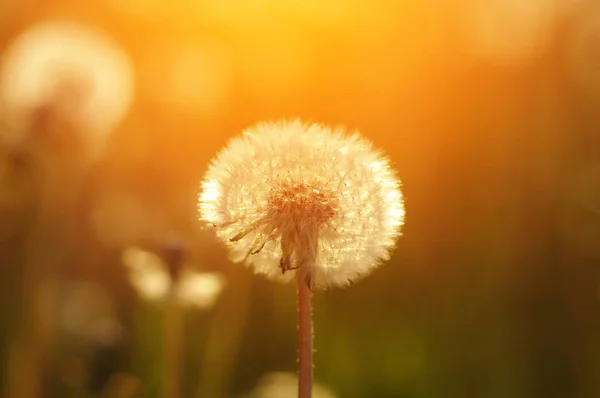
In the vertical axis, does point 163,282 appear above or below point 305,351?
above

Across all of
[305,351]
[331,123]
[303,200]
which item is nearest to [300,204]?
[303,200]

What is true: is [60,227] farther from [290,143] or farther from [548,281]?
[290,143]

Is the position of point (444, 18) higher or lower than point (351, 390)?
higher

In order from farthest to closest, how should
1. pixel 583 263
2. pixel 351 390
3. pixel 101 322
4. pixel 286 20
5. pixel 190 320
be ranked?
1. pixel 286 20
2. pixel 583 263
3. pixel 190 320
4. pixel 101 322
5. pixel 351 390

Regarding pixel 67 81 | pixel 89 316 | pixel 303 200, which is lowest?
pixel 89 316

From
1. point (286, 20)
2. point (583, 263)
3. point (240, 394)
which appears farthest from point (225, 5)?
point (240, 394)

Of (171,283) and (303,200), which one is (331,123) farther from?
(303,200)

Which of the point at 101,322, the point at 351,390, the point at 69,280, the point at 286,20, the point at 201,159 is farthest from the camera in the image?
the point at 286,20
